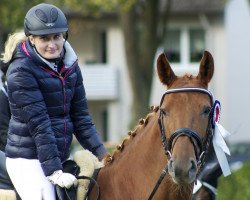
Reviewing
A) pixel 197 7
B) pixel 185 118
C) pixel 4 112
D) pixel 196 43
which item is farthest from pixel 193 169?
pixel 196 43

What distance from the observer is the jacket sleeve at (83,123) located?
7715 millimetres

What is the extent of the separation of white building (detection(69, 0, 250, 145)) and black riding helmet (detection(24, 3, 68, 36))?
3432cm

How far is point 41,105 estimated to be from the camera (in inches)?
283

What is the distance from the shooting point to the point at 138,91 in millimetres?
24750

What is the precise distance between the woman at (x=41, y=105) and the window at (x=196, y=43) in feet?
118

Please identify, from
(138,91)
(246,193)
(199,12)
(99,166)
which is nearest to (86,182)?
(99,166)

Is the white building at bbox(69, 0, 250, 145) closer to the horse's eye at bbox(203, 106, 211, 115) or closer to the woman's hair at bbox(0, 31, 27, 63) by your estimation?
the woman's hair at bbox(0, 31, 27, 63)

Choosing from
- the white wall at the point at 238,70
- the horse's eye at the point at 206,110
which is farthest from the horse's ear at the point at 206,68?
the white wall at the point at 238,70

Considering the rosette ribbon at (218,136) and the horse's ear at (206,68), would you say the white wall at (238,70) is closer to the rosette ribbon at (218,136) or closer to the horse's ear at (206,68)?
the rosette ribbon at (218,136)

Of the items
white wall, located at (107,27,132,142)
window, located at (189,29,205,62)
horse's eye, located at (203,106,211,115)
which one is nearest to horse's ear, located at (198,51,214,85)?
horse's eye, located at (203,106,211,115)

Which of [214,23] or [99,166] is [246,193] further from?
[214,23]

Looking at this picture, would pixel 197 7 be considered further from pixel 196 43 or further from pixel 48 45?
pixel 48 45

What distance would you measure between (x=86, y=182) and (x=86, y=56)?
36.5m

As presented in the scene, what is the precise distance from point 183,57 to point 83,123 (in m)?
35.7
